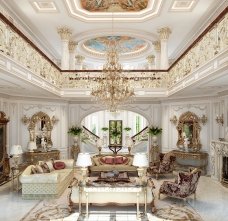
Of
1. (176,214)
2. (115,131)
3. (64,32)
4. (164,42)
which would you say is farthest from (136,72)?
(115,131)

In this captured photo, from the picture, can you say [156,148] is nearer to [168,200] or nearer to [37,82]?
[168,200]

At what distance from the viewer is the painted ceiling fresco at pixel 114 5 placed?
11102 millimetres

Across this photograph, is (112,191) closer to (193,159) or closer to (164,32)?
(193,159)

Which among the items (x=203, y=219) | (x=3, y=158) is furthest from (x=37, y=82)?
(x=203, y=219)

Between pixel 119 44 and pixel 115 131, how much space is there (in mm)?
9929

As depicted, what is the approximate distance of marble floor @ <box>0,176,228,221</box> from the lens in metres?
7.10

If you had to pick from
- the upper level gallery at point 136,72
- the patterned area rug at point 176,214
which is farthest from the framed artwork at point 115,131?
the patterned area rug at point 176,214

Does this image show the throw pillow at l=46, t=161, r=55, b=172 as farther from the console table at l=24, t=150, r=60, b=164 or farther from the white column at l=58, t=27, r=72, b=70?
the white column at l=58, t=27, r=72, b=70

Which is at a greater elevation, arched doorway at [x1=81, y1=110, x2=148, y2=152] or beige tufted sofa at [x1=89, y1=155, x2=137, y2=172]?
arched doorway at [x1=81, y1=110, x2=148, y2=152]

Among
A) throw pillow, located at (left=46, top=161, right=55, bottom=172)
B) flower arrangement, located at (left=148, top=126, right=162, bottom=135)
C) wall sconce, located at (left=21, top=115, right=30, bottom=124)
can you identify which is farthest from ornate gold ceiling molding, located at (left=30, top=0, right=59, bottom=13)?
flower arrangement, located at (left=148, top=126, right=162, bottom=135)

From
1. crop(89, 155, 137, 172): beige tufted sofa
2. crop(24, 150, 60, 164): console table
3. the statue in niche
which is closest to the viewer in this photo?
crop(89, 155, 137, 172): beige tufted sofa

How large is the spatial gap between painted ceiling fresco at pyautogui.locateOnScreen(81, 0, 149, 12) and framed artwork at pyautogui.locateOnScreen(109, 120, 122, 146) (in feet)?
46.1

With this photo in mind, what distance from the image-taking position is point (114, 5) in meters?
11.4

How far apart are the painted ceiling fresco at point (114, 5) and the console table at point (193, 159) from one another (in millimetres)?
6839
